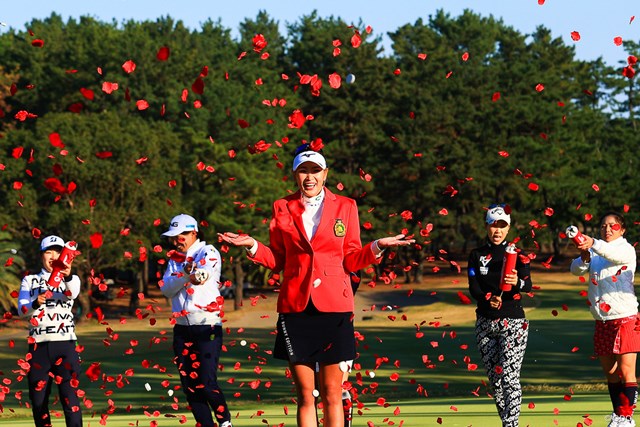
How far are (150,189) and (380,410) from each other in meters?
48.3

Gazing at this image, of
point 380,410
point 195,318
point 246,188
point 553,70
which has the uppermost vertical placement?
point 553,70

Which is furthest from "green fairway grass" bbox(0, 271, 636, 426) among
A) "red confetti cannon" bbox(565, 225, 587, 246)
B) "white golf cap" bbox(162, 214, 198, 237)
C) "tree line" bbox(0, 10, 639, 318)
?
"tree line" bbox(0, 10, 639, 318)

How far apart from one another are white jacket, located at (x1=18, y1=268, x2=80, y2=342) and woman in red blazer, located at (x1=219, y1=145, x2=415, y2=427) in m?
3.23

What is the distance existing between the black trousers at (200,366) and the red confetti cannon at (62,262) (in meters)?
1.07

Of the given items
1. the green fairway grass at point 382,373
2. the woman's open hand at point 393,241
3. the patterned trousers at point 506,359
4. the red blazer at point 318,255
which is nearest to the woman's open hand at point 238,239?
the red blazer at point 318,255

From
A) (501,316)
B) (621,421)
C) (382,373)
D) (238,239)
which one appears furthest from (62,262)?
(382,373)

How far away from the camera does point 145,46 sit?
84875 mm

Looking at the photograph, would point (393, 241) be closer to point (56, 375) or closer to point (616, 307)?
point (616, 307)

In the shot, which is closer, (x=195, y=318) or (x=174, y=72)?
(x=195, y=318)

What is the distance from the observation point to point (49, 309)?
34.9 ft

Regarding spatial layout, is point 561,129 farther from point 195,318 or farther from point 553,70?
point 195,318

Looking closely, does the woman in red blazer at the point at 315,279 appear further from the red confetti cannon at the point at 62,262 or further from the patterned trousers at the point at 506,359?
the red confetti cannon at the point at 62,262

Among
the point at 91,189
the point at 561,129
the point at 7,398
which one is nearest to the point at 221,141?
the point at 91,189

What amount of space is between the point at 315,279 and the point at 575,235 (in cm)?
262
